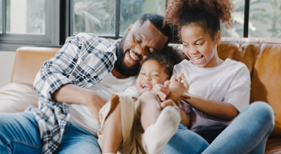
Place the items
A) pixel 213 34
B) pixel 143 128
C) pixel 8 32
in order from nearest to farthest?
1. pixel 143 128
2. pixel 213 34
3. pixel 8 32

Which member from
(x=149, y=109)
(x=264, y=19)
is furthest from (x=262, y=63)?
Result: (x=149, y=109)

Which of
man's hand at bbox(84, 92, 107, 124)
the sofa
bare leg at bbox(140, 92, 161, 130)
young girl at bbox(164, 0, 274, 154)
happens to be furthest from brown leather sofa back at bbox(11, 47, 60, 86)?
bare leg at bbox(140, 92, 161, 130)

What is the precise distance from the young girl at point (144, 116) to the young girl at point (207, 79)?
45 mm

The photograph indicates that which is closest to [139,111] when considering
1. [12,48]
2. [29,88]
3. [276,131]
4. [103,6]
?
[276,131]

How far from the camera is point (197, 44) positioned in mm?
540

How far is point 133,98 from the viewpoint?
0.44 m

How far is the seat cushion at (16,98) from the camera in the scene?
0.78 meters

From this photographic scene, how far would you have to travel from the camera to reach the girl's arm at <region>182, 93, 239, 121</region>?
534 millimetres

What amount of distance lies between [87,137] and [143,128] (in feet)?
0.98

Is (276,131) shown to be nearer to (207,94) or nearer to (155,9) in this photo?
(207,94)

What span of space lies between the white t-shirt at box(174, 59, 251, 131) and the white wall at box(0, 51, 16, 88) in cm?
100

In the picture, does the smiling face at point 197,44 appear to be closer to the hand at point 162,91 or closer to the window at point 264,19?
the hand at point 162,91

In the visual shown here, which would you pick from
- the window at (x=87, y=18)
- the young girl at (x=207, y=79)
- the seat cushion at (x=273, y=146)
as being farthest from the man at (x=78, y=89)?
the seat cushion at (x=273, y=146)

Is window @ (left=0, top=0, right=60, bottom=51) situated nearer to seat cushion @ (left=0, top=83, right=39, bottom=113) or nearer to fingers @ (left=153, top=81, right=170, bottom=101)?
seat cushion @ (left=0, top=83, right=39, bottom=113)
